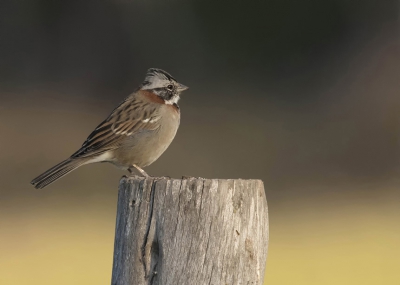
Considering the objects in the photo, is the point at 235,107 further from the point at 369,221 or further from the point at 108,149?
the point at 108,149

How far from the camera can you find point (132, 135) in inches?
299

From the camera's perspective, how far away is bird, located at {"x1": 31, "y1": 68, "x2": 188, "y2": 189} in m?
7.45

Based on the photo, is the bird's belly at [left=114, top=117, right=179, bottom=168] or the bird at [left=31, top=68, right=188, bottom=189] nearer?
the bird at [left=31, top=68, right=188, bottom=189]

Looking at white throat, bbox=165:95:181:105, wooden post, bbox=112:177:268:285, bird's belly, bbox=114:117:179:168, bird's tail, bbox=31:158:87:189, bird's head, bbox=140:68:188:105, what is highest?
bird's head, bbox=140:68:188:105

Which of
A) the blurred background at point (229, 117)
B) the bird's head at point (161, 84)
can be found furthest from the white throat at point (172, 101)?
the blurred background at point (229, 117)

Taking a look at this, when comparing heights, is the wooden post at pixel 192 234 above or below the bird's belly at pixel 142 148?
below

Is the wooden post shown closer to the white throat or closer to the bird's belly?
the bird's belly

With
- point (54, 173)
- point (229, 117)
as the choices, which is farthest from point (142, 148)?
point (229, 117)

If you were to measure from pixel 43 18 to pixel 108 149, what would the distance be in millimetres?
15417

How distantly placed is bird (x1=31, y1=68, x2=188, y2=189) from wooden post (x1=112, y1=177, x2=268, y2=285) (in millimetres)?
2946

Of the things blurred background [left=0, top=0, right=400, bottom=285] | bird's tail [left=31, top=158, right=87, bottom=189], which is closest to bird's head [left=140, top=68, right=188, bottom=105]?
bird's tail [left=31, top=158, right=87, bottom=189]

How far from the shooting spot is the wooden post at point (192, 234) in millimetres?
4230

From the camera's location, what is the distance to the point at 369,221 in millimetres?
Result: 12742

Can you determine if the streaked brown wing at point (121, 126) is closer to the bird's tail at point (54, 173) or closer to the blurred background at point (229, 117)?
the bird's tail at point (54, 173)
